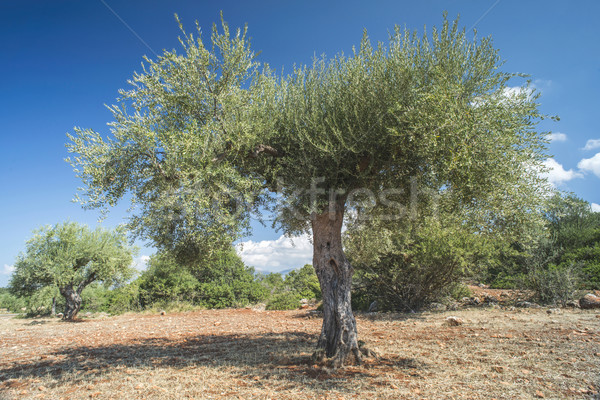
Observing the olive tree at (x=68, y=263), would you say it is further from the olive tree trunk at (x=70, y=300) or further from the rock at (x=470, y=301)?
the rock at (x=470, y=301)

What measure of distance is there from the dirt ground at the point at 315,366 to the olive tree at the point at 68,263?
826cm

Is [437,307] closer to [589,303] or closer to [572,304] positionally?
[572,304]

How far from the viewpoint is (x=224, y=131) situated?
7676 millimetres

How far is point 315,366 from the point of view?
740 cm

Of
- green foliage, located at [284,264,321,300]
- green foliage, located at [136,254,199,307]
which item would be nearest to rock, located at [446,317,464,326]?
green foliage, located at [284,264,321,300]

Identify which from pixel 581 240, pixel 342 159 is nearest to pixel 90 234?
pixel 342 159

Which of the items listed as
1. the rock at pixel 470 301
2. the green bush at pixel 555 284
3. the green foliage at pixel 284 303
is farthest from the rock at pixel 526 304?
the green foliage at pixel 284 303

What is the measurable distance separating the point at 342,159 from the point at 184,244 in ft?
15.4

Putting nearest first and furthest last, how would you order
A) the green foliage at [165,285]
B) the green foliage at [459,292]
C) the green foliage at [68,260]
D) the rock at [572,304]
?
the rock at [572,304] < the green foliage at [459,292] < the green foliage at [68,260] < the green foliage at [165,285]

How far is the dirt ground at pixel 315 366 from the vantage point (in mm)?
5684

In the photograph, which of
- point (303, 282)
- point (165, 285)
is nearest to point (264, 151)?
point (165, 285)

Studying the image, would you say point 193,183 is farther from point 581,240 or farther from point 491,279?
point 581,240

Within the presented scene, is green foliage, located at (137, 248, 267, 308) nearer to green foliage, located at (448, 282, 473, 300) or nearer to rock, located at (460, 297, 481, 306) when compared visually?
green foliage, located at (448, 282, 473, 300)

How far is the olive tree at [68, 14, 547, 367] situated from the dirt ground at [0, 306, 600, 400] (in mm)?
1454
